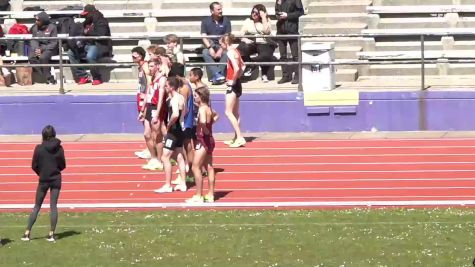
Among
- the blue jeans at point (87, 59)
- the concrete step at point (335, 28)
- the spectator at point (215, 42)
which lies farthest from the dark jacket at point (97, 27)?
the concrete step at point (335, 28)

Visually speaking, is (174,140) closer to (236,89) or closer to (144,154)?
(144,154)

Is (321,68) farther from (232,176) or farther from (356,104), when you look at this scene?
(232,176)

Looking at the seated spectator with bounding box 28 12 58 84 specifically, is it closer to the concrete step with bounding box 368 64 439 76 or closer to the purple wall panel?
the purple wall panel

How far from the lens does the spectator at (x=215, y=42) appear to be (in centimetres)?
2211

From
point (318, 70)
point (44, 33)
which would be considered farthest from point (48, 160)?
point (44, 33)

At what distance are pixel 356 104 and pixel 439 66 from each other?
261 centimetres

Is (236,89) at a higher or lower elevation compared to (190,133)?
higher

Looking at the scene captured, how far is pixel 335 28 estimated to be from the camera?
954 inches

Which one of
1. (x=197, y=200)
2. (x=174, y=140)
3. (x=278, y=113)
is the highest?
(x=174, y=140)

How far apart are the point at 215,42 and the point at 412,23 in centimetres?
422

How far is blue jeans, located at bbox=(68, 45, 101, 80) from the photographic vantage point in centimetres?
2234

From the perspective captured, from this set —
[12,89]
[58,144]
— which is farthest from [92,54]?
[58,144]

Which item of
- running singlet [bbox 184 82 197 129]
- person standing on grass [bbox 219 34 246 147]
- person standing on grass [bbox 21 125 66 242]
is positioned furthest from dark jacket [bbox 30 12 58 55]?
person standing on grass [bbox 21 125 66 242]

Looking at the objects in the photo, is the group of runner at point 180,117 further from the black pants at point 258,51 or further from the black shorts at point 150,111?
the black pants at point 258,51
